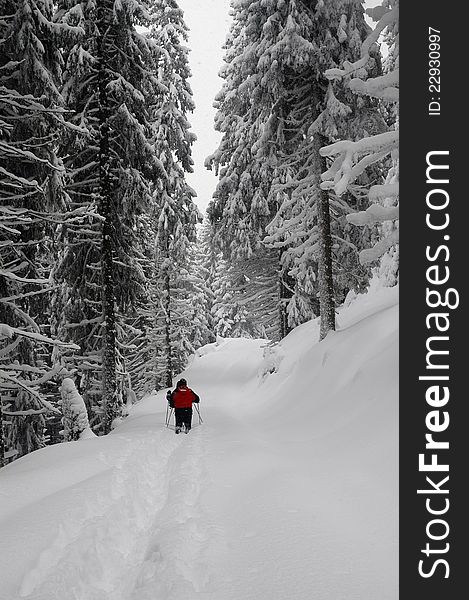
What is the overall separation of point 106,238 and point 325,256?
6.17 meters

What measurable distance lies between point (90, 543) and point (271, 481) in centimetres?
259

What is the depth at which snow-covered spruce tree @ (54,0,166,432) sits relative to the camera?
12.2 m

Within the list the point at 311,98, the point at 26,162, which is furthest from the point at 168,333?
the point at 26,162

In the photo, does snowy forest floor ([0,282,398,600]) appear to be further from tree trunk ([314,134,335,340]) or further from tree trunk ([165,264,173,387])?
tree trunk ([165,264,173,387])

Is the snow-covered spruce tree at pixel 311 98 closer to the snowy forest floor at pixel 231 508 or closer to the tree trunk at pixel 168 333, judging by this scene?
the snowy forest floor at pixel 231 508

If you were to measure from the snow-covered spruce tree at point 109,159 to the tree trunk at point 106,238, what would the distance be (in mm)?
27

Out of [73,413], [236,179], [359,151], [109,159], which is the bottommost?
[73,413]

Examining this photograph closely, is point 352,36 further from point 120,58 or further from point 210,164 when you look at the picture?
point 210,164

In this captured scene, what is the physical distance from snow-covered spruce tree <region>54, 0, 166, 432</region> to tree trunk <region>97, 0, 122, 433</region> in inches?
1.1

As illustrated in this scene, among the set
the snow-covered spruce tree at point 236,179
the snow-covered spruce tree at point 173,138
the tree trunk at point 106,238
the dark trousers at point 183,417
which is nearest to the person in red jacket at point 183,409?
the dark trousers at point 183,417

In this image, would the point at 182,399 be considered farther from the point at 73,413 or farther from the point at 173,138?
the point at 173,138

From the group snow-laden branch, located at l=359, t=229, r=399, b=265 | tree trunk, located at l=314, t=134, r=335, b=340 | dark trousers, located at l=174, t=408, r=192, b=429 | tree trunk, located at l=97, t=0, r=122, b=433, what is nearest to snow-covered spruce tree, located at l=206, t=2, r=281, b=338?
tree trunk, located at l=314, t=134, r=335, b=340

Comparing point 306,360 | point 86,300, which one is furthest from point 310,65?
point 86,300

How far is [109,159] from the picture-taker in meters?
12.6
